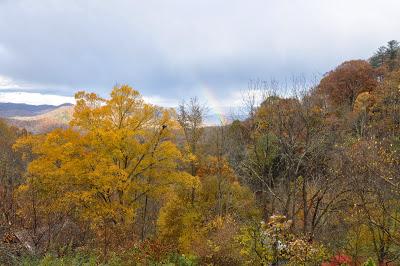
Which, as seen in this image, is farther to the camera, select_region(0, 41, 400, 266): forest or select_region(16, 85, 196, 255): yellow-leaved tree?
select_region(16, 85, 196, 255): yellow-leaved tree

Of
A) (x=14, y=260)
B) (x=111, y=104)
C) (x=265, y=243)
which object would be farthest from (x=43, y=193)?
(x=111, y=104)

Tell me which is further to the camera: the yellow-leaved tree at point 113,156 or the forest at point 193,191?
the yellow-leaved tree at point 113,156

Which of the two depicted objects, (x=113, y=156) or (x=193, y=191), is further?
(x=193, y=191)

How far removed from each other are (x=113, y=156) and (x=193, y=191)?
6.06 metres

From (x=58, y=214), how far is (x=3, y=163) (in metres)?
3.54

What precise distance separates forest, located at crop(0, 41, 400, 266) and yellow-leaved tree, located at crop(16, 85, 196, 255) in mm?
78

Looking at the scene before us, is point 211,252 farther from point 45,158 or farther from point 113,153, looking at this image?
point 45,158

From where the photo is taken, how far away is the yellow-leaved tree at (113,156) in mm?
22094

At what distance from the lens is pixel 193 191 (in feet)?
83.5

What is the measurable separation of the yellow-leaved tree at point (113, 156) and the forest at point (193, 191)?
78 mm

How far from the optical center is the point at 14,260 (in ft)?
35.0

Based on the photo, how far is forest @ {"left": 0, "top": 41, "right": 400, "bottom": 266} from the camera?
12680 millimetres

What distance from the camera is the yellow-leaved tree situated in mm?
22094

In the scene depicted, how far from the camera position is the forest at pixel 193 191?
12680mm
